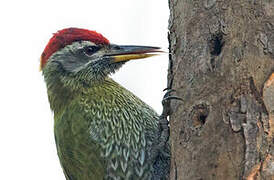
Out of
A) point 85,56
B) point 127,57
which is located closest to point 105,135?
point 127,57

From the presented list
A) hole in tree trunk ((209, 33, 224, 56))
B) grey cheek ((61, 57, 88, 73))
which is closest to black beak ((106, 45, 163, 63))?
grey cheek ((61, 57, 88, 73))

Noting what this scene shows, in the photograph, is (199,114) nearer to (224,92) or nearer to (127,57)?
(224,92)

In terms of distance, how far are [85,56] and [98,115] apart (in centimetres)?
68

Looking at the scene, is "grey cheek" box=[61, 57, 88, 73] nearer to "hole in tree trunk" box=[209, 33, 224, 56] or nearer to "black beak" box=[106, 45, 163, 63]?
"black beak" box=[106, 45, 163, 63]

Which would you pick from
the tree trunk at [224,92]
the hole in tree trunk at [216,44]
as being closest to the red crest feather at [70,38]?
the tree trunk at [224,92]

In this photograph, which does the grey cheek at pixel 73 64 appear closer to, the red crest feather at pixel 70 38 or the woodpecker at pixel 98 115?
the woodpecker at pixel 98 115

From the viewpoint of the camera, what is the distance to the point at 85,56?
4.07 meters

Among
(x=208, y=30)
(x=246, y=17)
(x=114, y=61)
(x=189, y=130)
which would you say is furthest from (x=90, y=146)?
(x=246, y=17)

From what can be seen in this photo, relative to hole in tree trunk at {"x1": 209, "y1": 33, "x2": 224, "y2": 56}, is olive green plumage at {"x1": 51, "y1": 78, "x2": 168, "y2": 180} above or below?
below

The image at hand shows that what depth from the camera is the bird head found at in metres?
3.99

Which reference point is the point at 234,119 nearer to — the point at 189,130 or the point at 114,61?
the point at 189,130

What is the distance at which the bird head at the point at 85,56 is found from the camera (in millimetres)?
3986

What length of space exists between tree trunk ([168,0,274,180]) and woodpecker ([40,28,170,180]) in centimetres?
68

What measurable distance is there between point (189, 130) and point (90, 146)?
1278 mm
